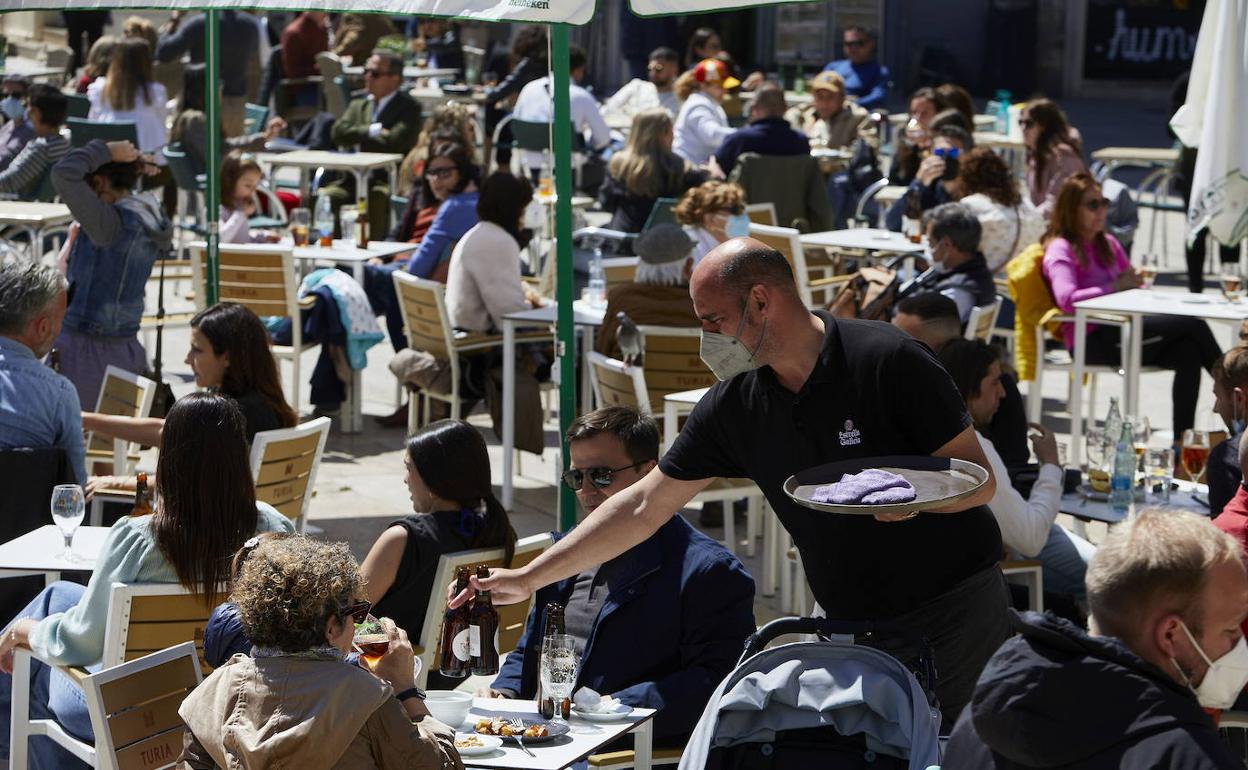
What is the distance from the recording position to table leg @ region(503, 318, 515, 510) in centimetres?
784

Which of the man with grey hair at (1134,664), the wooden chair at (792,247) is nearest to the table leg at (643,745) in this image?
the man with grey hair at (1134,664)

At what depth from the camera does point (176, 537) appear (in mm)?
4246

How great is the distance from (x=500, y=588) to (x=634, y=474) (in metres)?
0.55

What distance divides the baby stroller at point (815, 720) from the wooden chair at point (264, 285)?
19.2 feet

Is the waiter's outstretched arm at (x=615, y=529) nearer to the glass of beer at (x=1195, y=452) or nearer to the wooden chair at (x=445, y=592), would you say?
the wooden chair at (x=445, y=592)

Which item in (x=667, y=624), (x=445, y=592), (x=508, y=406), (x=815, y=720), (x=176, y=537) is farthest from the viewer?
(x=508, y=406)

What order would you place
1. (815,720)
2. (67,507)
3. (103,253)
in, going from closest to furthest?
(815,720) → (67,507) → (103,253)

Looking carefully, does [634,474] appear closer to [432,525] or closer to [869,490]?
[432,525]

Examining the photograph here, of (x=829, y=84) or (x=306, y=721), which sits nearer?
(x=306, y=721)

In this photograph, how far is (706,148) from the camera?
45.2 feet

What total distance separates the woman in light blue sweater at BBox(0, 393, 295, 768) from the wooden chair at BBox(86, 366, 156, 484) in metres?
2.17

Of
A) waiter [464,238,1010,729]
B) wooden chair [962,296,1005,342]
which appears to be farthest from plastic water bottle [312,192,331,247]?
waiter [464,238,1010,729]

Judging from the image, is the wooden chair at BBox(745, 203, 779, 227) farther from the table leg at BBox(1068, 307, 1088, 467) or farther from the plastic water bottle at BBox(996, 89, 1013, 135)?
the plastic water bottle at BBox(996, 89, 1013, 135)

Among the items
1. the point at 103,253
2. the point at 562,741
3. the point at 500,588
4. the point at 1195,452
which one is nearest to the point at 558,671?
the point at 562,741
